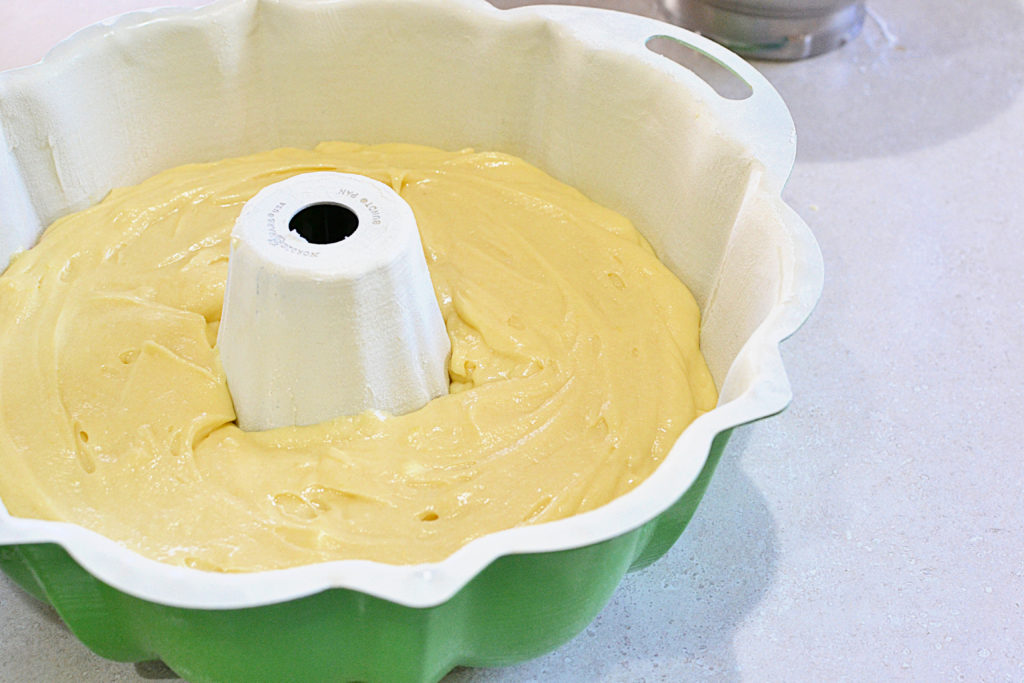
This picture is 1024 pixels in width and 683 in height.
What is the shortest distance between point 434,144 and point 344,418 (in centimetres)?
57

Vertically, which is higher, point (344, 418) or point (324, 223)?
point (324, 223)

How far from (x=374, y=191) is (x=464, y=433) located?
0.93ft

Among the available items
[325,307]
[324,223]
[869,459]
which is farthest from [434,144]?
[869,459]

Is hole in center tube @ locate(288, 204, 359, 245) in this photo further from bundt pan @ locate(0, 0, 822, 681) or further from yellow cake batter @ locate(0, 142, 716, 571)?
bundt pan @ locate(0, 0, 822, 681)

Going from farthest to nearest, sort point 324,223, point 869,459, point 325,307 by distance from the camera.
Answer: point 869,459, point 324,223, point 325,307

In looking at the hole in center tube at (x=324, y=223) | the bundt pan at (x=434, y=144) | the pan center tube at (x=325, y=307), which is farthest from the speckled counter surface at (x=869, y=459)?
the hole in center tube at (x=324, y=223)

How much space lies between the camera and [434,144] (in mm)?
1521

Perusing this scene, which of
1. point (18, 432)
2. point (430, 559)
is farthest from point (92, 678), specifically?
point (430, 559)

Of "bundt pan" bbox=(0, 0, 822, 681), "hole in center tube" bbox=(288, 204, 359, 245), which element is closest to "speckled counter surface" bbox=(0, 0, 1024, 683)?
"bundt pan" bbox=(0, 0, 822, 681)

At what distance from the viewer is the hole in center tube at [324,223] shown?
111 centimetres

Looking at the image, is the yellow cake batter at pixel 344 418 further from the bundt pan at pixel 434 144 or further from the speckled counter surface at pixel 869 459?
the speckled counter surface at pixel 869 459

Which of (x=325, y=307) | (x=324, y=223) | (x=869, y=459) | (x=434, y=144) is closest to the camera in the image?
(x=325, y=307)

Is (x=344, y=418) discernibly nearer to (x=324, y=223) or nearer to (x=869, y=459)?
(x=324, y=223)

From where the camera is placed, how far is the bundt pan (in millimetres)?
805
